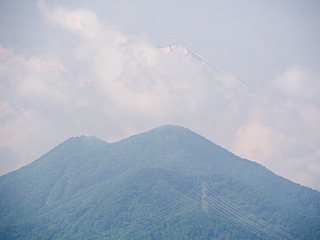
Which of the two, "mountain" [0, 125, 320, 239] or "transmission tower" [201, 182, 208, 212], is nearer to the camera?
"mountain" [0, 125, 320, 239]

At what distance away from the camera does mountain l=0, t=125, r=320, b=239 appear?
248ft

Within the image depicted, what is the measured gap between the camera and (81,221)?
7838cm

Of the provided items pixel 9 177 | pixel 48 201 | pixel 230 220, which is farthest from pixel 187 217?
pixel 9 177

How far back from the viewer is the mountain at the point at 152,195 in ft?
248

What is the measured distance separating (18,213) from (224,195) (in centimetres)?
3221

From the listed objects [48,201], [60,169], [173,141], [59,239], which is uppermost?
[173,141]

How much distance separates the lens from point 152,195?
3206 inches

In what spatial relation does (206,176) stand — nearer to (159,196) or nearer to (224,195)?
(224,195)

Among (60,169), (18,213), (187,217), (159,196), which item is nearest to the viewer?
(187,217)

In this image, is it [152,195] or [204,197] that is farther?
[152,195]

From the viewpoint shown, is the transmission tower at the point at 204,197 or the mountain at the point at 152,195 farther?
the transmission tower at the point at 204,197

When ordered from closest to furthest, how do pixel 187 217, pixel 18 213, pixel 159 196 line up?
pixel 187 217, pixel 159 196, pixel 18 213

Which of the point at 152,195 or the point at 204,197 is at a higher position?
the point at 204,197

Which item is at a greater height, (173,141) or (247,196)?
(173,141)
